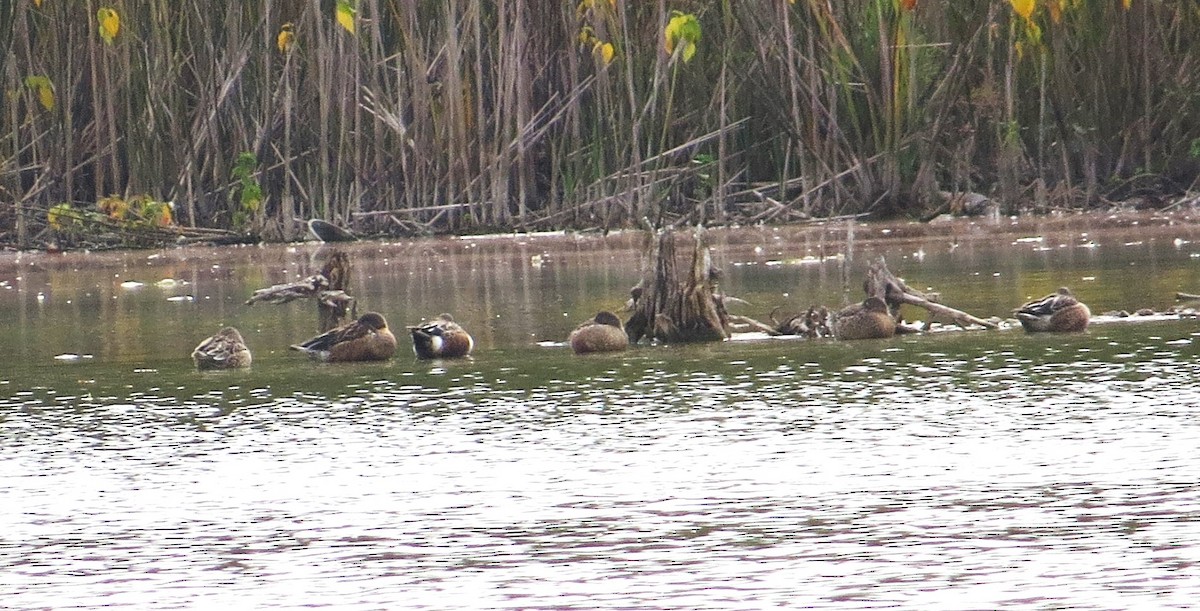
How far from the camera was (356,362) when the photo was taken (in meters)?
7.77

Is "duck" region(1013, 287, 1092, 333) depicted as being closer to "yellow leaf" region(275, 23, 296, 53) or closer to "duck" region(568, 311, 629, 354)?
"duck" region(568, 311, 629, 354)

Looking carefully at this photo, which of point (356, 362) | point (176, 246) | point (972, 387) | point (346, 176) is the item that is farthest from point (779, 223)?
point (972, 387)

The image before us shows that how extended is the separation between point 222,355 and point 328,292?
4.67ft

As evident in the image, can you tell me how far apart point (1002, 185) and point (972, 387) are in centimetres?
1007

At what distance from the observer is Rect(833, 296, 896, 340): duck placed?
7840 millimetres

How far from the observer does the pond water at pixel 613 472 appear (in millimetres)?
3797

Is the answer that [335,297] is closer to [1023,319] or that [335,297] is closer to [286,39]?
[1023,319]

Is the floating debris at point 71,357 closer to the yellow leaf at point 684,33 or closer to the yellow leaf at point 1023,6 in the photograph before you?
the yellow leaf at point 684,33

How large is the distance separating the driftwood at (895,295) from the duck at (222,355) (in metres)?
2.17

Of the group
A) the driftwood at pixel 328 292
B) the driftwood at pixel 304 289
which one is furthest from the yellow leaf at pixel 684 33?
the driftwood at pixel 304 289

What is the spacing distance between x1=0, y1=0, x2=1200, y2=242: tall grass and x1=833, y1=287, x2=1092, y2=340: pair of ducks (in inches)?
306

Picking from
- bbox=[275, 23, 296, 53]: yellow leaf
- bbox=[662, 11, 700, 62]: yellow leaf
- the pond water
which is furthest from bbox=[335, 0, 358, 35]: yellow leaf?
the pond water

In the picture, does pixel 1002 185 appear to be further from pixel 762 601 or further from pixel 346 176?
pixel 762 601

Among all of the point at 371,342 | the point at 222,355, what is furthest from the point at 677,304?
the point at 222,355
